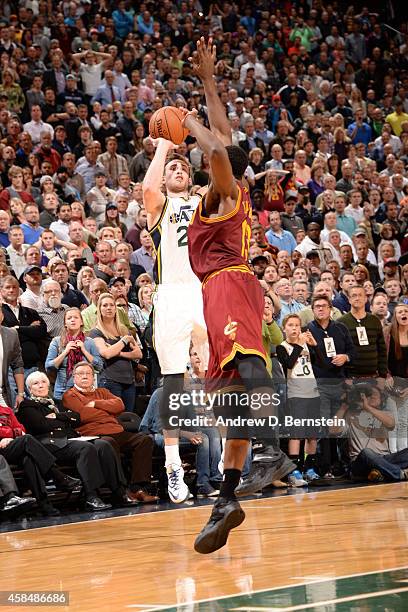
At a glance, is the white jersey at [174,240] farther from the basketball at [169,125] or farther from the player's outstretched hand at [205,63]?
the player's outstretched hand at [205,63]

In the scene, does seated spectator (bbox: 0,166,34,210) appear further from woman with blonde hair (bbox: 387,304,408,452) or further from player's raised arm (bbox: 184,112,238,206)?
player's raised arm (bbox: 184,112,238,206)

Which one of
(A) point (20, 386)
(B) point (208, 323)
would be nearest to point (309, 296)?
(A) point (20, 386)

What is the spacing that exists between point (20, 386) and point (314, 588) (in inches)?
198

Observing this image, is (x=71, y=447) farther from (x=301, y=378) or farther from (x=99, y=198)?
(x=99, y=198)

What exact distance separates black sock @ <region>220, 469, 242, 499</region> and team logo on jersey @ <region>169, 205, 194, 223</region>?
2.69m

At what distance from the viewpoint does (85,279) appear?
12031mm

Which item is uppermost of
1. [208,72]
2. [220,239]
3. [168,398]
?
[208,72]

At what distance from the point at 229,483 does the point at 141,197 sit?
29.7 ft

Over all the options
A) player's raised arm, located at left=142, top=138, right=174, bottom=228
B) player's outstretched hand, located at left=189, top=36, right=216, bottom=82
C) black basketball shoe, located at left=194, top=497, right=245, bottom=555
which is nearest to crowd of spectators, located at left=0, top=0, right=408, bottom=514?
player's raised arm, located at left=142, top=138, right=174, bottom=228

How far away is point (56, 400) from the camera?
34.5 ft

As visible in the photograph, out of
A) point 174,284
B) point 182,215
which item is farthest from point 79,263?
point 182,215

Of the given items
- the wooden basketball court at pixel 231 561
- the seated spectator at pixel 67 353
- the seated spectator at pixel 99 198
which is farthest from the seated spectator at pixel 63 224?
the wooden basketball court at pixel 231 561

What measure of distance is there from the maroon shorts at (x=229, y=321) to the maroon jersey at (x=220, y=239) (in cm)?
8

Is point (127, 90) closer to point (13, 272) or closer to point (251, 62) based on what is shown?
point (251, 62)
